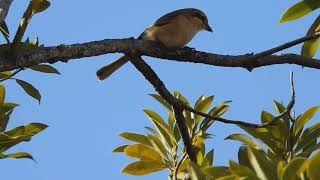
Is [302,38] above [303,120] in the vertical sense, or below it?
above

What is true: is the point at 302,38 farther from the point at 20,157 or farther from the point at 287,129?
the point at 20,157

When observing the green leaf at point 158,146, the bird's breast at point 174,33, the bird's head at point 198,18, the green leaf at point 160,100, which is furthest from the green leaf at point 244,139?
the bird's head at point 198,18

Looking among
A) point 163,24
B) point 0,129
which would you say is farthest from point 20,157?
point 163,24

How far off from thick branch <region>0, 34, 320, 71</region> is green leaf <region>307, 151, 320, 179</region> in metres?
1.58

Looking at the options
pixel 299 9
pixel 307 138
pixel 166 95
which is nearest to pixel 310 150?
pixel 307 138

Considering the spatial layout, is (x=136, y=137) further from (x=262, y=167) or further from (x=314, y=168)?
(x=314, y=168)

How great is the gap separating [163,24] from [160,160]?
2.39 meters

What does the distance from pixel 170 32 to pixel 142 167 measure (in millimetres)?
2175

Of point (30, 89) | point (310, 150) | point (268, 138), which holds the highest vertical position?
point (30, 89)

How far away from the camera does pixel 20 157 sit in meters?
→ 4.00

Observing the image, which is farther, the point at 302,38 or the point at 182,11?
the point at 182,11

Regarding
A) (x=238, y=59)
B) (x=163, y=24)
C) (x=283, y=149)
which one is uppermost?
(x=163, y=24)

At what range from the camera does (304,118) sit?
13.3 feet

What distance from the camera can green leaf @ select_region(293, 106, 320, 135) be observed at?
403 cm
